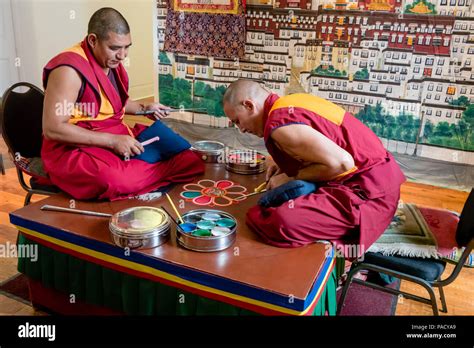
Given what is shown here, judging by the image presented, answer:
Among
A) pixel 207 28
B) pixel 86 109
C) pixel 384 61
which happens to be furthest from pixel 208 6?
pixel 86 109

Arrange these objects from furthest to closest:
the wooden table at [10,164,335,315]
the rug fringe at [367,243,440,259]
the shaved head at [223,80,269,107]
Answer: the shaved head at [223,80,269,107] < the rug fringe at [367,243,440,259] < the wooden table at [10,164,335,315]

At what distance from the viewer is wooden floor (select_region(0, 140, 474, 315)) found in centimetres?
201

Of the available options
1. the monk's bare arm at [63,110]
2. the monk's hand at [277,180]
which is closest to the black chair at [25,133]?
the monk's bare arm at [63,110]

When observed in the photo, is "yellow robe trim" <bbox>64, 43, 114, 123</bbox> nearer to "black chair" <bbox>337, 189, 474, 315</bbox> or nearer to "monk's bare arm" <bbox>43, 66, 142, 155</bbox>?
"monk's bare arm" <bbox>43, 66, 142, 155</bbox>

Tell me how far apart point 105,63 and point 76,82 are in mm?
206

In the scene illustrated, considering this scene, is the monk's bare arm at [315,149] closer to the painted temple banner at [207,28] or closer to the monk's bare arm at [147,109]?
the monk's bare arm at [147,109]

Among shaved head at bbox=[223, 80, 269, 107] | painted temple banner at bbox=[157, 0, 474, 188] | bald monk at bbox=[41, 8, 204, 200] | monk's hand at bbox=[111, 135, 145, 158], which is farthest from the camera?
painted temple banner at bbox=[157, 0, 474, 188]

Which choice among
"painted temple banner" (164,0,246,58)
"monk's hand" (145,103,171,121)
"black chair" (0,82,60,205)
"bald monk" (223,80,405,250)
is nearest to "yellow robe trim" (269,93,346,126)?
"bald monk" (223,80,405,250)

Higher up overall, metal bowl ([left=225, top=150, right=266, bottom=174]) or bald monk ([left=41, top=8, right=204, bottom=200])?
bald monk ([left=41, top=8, right=204, bottom=200])

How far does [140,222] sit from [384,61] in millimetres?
2719

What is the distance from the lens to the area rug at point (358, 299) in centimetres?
203

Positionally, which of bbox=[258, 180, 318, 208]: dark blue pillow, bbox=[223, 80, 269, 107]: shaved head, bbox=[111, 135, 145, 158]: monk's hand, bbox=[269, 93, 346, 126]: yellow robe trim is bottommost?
bbox=[258, 180, 318, 208]: dark blue pillow

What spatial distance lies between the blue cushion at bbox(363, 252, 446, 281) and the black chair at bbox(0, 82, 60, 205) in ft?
4.90

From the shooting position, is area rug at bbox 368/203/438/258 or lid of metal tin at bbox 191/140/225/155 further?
lid of metal tin at bbox 191/140/225/155
